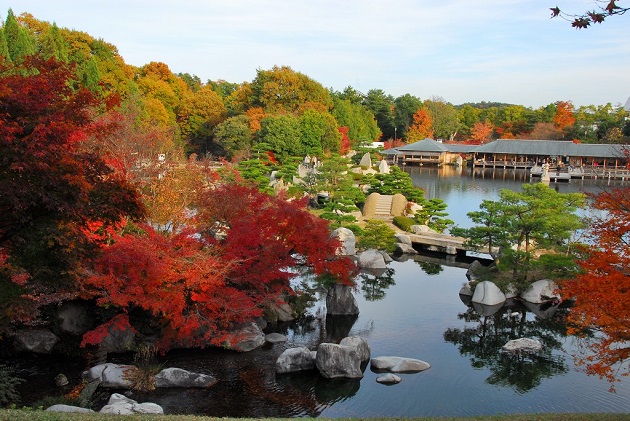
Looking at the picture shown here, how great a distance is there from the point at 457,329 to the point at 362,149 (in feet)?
99.8

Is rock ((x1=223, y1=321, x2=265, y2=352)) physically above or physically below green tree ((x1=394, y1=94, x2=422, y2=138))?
below

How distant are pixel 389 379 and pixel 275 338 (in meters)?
3.22

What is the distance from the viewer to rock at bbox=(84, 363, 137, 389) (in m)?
10.6

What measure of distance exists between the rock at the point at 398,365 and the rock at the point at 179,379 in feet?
11.4

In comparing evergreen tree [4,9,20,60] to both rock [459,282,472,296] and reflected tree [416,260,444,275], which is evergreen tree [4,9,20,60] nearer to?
reflected tree [416,260,444,275]

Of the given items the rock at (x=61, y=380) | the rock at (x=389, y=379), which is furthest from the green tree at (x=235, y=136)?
the rock at (x=389, y=379)

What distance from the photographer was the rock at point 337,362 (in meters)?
11.4

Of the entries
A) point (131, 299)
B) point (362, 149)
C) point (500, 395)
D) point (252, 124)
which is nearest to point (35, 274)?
point (131, 299)

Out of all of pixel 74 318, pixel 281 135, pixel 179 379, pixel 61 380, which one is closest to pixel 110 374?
pixel 61 380

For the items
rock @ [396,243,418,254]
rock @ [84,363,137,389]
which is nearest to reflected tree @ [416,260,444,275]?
rock @ [396,243,418,254]

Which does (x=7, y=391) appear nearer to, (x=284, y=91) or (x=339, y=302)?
(x=339, y=302)

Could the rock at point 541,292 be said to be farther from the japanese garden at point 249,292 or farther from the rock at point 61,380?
the rock at point 61,380

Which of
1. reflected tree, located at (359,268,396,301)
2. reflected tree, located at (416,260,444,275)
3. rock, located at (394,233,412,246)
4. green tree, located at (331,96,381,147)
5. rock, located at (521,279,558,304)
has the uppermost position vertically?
green tree, located at (331,96,381,147)

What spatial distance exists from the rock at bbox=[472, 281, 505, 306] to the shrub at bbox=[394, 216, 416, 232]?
8471mm
